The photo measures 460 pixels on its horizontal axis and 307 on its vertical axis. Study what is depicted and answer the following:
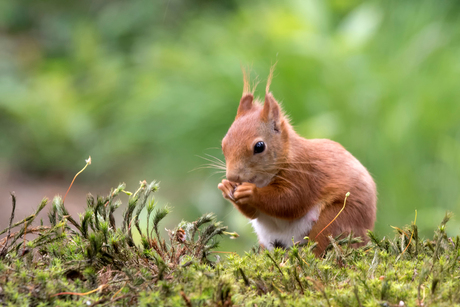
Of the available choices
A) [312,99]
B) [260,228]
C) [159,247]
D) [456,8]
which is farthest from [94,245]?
[456,8]

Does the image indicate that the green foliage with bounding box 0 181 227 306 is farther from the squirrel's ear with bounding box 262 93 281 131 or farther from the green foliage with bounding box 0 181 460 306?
the squirrel's ear with bounding box 262 93 281 131

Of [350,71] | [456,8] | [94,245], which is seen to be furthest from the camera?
[456,8]

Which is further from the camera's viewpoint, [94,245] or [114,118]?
[114,118]

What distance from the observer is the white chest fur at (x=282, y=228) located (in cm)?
152

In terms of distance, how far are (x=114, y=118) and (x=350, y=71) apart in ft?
6.82

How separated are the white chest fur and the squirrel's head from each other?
5.4 inches

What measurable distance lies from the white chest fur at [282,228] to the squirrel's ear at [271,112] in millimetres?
327

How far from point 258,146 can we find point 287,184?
164 mm

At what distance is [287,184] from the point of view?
1543 mm

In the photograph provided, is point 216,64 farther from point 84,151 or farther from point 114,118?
point 84,151

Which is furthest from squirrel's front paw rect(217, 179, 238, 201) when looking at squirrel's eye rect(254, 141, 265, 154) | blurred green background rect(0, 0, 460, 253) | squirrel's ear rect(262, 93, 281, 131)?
blurred green background rect(0, 0, 460, 253)

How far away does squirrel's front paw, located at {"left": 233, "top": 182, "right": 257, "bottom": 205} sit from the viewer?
144 centimetres

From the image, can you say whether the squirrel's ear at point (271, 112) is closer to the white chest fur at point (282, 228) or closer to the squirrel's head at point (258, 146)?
the squirrel's head at point (258, 146)

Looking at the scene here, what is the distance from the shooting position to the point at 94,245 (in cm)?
86
